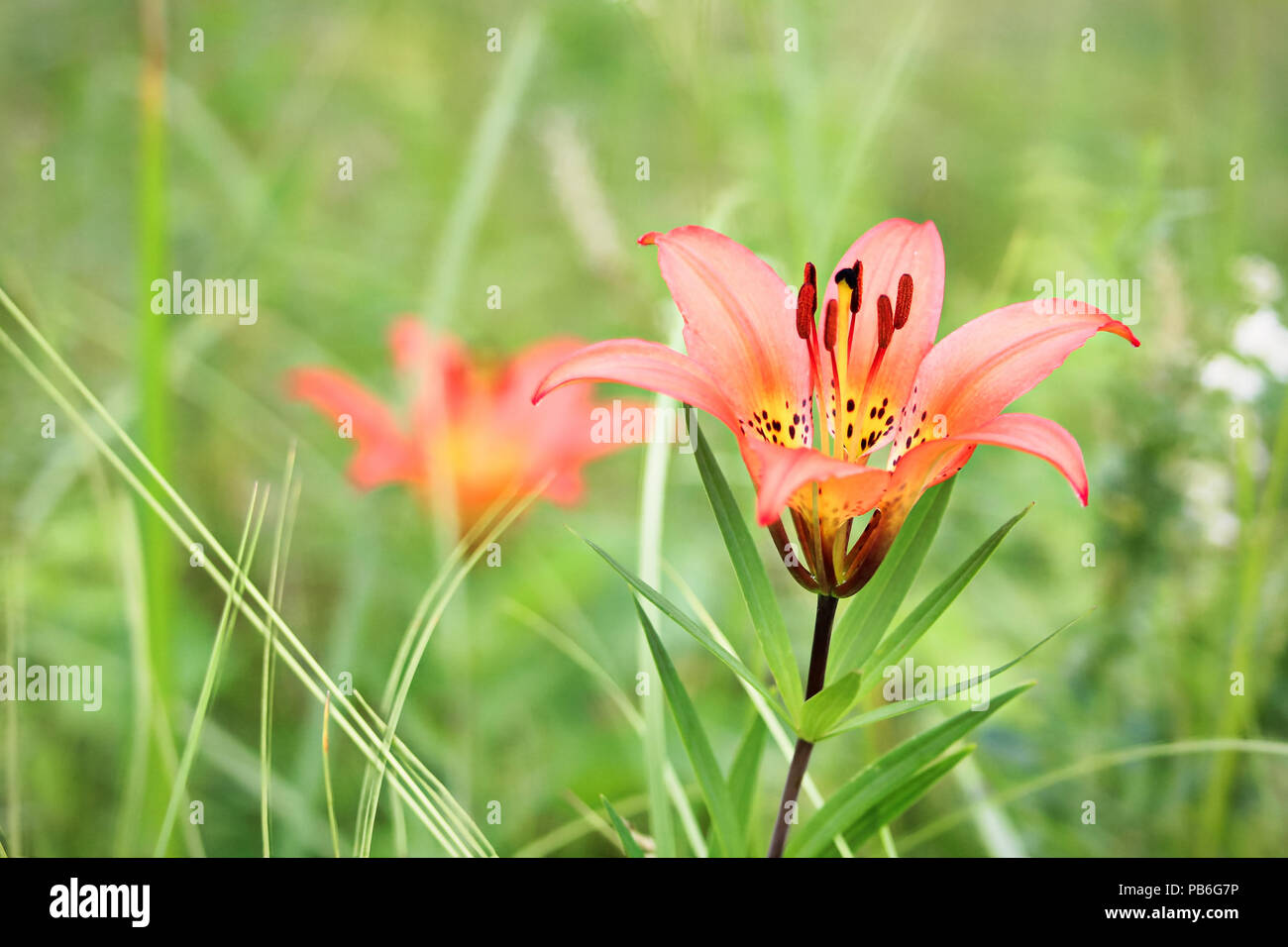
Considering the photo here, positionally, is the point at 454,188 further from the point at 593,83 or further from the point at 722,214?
the point at 722,214

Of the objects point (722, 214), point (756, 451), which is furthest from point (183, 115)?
point (756, 451)

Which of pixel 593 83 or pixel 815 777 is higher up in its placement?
pixel 593 83

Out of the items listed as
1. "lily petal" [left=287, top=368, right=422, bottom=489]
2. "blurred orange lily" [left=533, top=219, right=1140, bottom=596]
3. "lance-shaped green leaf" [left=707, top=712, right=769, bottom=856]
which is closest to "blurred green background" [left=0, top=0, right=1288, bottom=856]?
"lily petal" [left=287, top=368, right=422, bottom=489]

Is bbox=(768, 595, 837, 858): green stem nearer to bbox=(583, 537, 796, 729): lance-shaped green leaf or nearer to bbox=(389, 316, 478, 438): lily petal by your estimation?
bbox=(583, 537, 796, 729): lance-shaped green leaf

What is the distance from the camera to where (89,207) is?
1.73 m

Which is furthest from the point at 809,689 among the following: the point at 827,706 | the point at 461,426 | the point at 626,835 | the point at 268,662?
the point at 461,426

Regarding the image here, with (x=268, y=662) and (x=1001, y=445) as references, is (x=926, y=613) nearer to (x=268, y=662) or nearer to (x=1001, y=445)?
(x=1001, y=445)

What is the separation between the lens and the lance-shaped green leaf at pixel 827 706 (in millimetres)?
413

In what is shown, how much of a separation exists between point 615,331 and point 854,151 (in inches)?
36.4

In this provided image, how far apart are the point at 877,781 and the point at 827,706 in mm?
69

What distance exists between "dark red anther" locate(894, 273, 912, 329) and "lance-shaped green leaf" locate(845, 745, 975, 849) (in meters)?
0.20

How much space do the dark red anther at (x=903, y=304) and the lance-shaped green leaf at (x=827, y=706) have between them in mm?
174

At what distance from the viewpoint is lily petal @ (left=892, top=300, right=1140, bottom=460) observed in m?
0.44

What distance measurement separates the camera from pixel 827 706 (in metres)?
0.43
